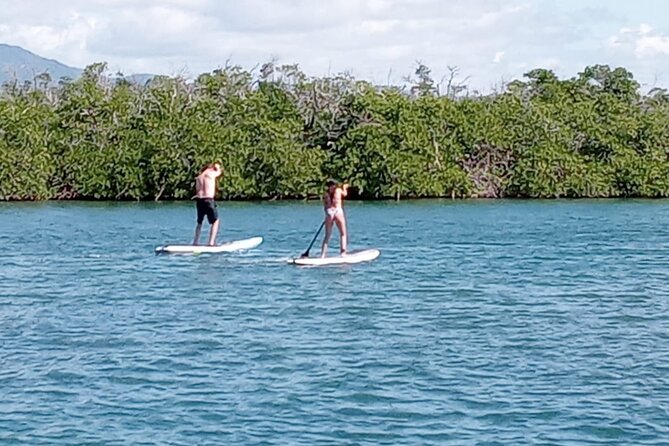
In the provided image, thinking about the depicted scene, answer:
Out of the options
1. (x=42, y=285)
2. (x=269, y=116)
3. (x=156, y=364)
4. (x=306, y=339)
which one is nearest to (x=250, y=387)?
(x=156, y=364)

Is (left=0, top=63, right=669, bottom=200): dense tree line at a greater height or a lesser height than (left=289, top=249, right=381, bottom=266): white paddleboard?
greater

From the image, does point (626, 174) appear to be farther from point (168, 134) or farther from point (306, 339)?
point (306, 339)

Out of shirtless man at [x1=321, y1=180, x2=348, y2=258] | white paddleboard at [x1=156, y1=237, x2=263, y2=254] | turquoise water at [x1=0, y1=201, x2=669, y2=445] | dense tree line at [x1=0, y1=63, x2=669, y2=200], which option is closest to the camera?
turquoise water at [x1=0, y1=201, x2=669, y2=445]

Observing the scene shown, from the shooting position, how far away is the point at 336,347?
15.9 m

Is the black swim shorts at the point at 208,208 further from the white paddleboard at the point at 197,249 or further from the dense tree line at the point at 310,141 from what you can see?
the dense tree line at the point at 310,141

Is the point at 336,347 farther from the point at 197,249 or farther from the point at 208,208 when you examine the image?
the point at 197,249

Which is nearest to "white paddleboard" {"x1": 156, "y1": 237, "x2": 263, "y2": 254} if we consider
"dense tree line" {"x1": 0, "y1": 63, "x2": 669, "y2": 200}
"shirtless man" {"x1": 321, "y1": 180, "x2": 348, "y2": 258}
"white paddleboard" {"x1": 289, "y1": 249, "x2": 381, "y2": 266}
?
"white paddleboard" {"x1": 289, "y1": 249, "x2": 381, "y2": 266}

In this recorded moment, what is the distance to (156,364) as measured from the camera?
14836 millimetres

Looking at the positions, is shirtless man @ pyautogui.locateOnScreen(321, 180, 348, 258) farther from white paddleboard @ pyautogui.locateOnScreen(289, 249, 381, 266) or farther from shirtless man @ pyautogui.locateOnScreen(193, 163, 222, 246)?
shirtless man @ pyautogui.locateOnScreen(193, 163, 222, 246)

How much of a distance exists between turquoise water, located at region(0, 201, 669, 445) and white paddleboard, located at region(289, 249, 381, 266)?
11.2 inches

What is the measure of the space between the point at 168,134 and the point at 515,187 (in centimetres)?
1610

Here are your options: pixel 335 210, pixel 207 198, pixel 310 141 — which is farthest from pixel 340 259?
pixel 310 141

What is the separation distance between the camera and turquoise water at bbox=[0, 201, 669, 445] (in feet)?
39.7

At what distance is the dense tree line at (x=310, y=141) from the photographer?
59156 millimetres
